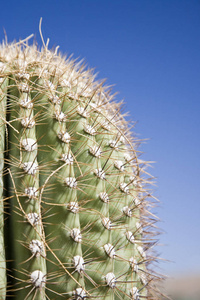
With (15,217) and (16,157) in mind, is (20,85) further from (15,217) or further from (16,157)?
(15,217)

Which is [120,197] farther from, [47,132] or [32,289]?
[32,289]

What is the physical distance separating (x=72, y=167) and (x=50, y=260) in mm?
387

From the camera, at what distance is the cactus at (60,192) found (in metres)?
1.48

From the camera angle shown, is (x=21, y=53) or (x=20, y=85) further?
(x=21, y=53)

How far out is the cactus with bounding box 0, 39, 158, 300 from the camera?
1483mm


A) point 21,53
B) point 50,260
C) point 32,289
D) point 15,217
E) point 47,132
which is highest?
point 21,53

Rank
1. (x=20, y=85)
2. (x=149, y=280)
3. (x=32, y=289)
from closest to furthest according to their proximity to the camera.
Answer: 1. (x=32, y=289)
2. (x=20, y=85)
3. (x=149, y=280)

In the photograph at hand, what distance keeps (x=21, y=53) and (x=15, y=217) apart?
87cm

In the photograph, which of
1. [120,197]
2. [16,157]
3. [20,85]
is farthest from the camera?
[120,197]

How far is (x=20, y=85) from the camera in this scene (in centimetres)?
171

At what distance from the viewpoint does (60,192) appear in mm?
Result: 1572

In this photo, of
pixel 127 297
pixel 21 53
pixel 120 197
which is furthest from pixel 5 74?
pixel 127 297

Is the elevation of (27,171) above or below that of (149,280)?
above

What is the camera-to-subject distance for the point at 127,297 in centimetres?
178
